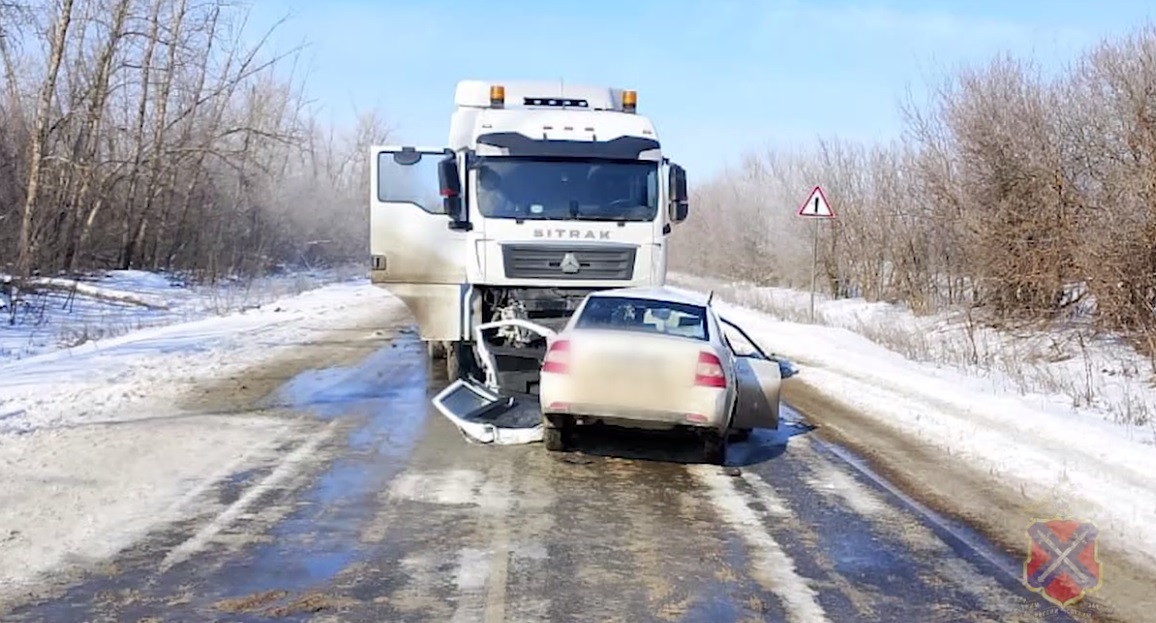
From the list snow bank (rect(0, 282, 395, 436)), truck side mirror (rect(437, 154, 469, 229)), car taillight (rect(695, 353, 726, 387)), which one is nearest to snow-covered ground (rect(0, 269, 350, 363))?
snow bank (rect(0, 282, 395, 436))

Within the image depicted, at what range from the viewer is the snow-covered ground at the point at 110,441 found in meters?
6.64

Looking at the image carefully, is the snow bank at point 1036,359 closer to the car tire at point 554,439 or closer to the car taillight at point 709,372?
the car taillight at point 709,372

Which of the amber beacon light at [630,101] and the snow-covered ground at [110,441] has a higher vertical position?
the amber beacon light at [630,101]

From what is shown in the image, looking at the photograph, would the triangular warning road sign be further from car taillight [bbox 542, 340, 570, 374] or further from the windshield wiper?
car taillight [bbox 542, 340, 570, 374]

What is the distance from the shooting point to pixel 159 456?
9016 mm

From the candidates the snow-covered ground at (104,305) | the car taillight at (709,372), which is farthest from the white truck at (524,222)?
the snow-covered ground at (104,305)

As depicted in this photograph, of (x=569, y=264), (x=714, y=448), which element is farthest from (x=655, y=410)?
(x=569, y=264)

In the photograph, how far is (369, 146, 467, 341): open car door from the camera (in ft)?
44.7

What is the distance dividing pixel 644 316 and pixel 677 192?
370 centimetres

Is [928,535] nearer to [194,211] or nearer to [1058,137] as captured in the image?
[1058,137]

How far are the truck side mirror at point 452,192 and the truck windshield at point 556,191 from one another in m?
0.25

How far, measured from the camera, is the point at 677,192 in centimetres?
1365

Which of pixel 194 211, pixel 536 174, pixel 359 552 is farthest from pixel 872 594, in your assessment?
pixel 194 211

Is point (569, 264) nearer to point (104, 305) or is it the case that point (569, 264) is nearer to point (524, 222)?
point (524, 222)
